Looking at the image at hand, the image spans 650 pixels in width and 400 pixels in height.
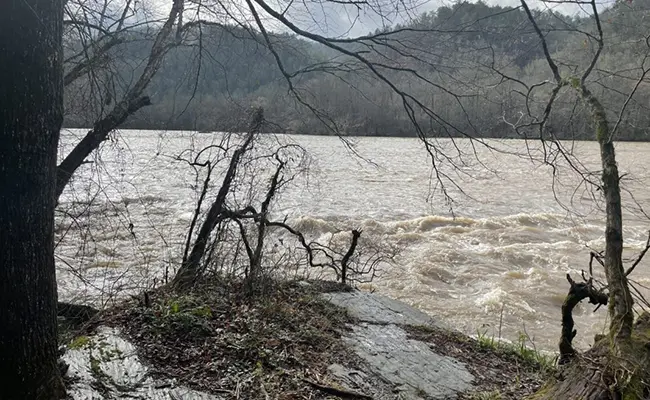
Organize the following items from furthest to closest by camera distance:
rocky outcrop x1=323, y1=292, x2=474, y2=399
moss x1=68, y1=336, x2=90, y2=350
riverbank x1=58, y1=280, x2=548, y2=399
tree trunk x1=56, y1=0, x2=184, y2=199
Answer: tree trunk x1=56, y1=0, x2=184, y2=199 → rocky outcrop x1=323, y1=292, x2=474, y2=399 → moss x1=68, y1=336, x2=90, y2=350 → riverbank x1=58, y1=280, x2=548, y2=399

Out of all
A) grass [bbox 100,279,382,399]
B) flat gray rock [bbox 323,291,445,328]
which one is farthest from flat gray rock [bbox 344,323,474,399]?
flat gray rock [bbox 323,291,445,328]

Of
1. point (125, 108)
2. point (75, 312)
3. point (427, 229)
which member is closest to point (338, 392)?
point (75, 312)

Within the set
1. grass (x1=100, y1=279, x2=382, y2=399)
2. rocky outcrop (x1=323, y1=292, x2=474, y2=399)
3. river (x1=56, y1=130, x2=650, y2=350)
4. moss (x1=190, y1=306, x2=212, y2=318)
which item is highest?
moss (x1=190, y1=306, x2=212, y2=318)

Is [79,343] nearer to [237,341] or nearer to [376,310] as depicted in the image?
[237,341]

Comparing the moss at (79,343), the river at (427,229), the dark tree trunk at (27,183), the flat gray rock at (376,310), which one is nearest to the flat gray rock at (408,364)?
the flat gray rock at (376,310)

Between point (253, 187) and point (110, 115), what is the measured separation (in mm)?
1740

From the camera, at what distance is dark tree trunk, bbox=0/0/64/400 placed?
2283 millimetres

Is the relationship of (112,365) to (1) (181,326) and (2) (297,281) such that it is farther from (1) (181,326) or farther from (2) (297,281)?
(2) (297,281)

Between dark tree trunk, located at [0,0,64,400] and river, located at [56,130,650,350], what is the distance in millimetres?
2095

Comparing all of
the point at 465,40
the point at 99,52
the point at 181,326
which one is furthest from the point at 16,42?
the point at 465,40

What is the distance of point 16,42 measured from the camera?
7.46 ft

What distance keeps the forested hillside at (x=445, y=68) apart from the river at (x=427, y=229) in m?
0.34

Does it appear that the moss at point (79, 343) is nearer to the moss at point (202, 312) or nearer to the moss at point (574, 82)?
the moss at point (202, 312)

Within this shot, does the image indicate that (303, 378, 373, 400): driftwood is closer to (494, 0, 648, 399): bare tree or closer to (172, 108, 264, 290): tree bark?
(494, 0, 648, 399): bare tree
